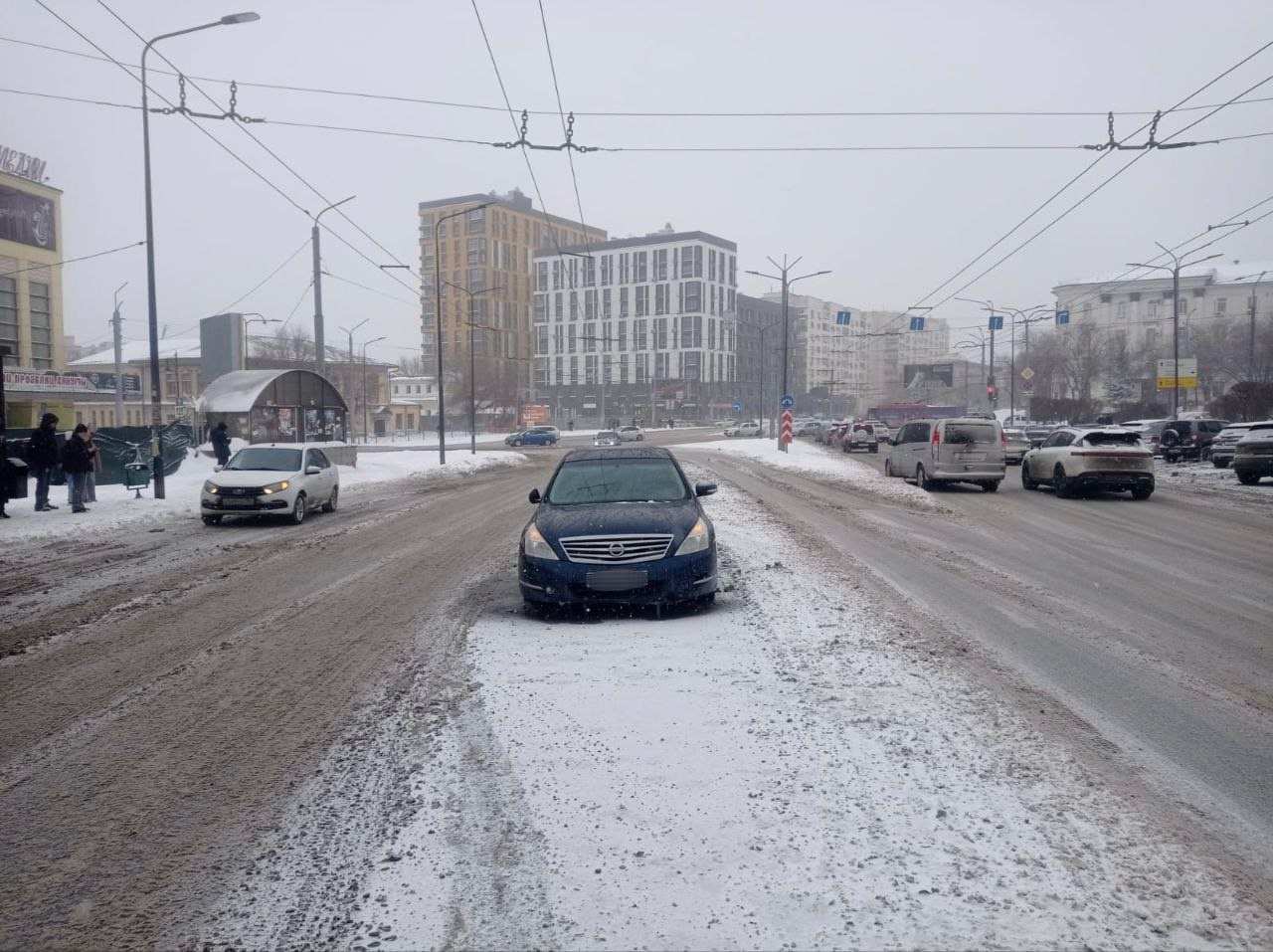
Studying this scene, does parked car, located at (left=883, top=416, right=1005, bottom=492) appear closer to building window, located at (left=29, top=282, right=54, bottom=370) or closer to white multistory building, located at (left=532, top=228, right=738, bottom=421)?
building window, located at (left=29, top=282, right=54, bottom=370)

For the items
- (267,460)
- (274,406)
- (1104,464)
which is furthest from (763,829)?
(274,406)

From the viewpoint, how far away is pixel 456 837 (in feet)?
12.9

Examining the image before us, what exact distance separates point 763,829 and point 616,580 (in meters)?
4.04

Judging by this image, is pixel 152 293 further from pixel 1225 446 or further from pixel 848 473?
pixel 1225 446

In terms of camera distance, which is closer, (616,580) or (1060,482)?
(616,580)

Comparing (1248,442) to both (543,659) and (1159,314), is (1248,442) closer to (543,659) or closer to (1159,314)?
(543,659)

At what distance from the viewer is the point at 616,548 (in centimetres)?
795

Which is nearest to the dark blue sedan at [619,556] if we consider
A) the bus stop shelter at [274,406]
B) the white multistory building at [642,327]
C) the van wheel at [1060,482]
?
the van wheel at [1060,482]

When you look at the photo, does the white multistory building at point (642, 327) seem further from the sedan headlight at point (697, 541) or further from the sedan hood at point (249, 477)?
the sedan headlight at point (697, 541)

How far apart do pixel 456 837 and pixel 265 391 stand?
32191 mm

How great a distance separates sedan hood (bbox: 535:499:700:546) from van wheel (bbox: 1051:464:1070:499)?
14613 mm

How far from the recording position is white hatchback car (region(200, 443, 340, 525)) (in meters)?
16.5

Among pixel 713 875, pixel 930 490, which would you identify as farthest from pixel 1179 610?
pixel 930 490

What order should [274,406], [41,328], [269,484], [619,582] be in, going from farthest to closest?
[41,328] < [274,406] < [269,484] < [619,582]
